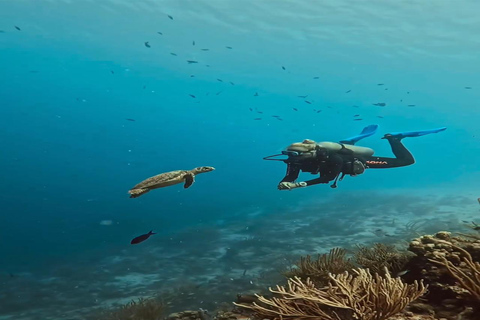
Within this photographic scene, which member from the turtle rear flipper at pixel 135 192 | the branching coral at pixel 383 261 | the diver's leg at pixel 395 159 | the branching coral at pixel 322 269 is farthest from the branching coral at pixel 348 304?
the diver's leg at pixel 395 159

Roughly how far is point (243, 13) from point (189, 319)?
4017 cm

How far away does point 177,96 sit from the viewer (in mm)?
172250

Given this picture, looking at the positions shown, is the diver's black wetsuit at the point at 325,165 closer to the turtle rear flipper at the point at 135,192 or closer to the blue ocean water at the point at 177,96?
the turtle rear flipper at the point at 135,192

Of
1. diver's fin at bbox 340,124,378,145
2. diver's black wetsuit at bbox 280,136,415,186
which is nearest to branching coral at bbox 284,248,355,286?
diver's black wetsuit at bbox 280,136,415,186

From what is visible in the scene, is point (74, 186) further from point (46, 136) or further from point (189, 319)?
Answer: point (189, 319)

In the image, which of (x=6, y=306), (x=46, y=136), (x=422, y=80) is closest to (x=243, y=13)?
(x=6, y=306)

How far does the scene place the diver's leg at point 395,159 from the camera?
9210 millimetres

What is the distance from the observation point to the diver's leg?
9210mm

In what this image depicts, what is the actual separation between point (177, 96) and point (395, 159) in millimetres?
168804

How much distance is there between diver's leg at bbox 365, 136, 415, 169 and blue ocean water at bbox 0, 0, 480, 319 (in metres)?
6.62

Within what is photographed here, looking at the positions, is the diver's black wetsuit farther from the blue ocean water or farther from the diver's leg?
the blue ocean water

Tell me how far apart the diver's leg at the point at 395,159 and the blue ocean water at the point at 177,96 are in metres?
6.62

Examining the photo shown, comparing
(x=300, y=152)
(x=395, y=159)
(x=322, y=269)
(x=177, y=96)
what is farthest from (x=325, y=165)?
(x=177, y=96)

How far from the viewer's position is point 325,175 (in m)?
8.03
